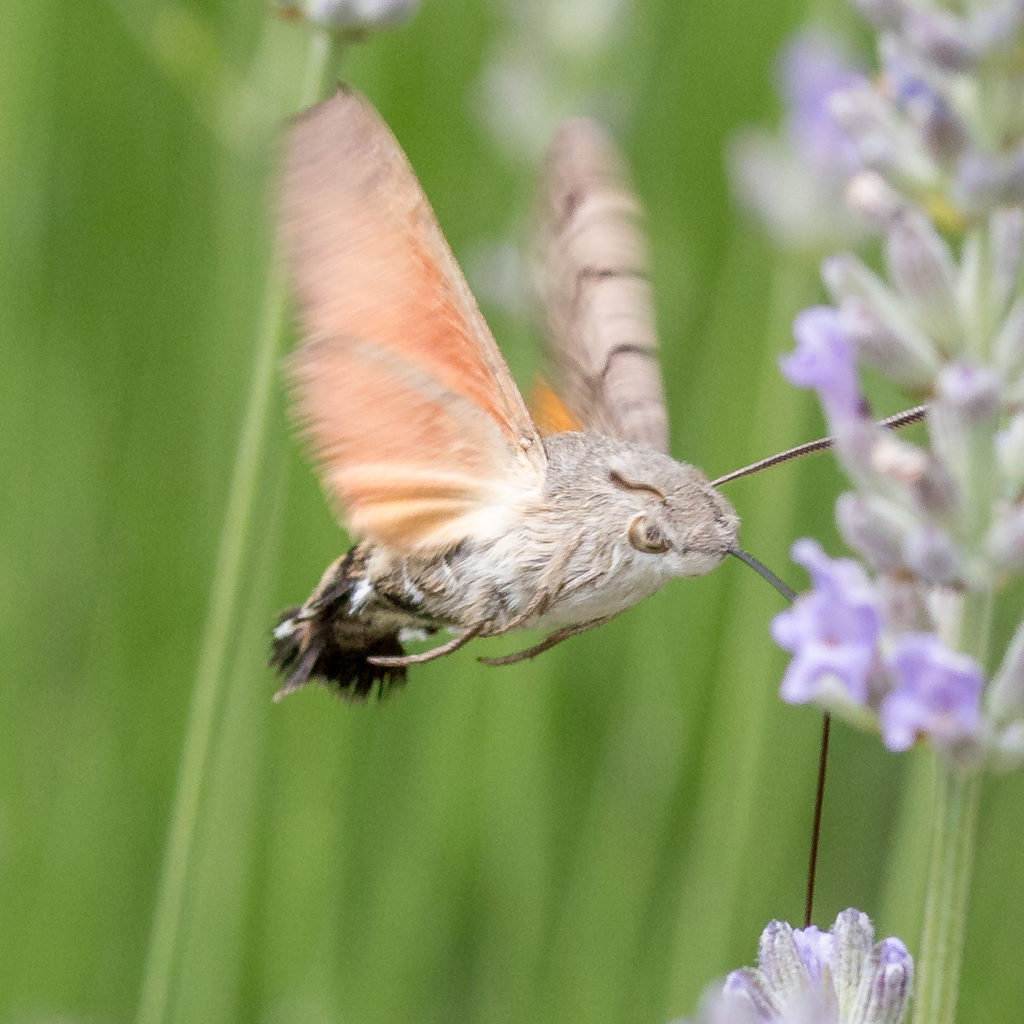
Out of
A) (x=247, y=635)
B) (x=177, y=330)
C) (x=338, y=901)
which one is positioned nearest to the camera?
(x=247, y=635)

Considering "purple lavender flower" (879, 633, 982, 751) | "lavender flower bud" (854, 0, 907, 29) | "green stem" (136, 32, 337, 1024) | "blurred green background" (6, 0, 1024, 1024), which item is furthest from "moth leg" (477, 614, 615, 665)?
"blurred green background" (6, 0, 1024, 1024)

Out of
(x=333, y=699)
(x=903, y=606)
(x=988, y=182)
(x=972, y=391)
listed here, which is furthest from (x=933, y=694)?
(x=333, y=699)

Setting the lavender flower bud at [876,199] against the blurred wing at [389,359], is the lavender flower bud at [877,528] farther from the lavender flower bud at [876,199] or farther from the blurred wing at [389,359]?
the blurred wing at [389,359]

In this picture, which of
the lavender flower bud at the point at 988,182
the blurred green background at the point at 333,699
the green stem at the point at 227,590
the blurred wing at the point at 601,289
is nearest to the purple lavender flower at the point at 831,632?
the lavender flower bud at the point at 988,182

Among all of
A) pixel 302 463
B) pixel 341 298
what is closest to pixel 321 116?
pixel 341 298

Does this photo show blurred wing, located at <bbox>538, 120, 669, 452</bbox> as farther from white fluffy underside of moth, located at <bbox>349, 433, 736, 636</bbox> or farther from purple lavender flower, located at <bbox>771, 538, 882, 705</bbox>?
purple lavender flower, located at <bbox>771, 538, 882, 705</bbox>

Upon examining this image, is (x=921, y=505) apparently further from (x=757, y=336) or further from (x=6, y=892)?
(x=757, y=336)

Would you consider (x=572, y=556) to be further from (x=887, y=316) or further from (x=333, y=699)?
(x=333, y=699)
